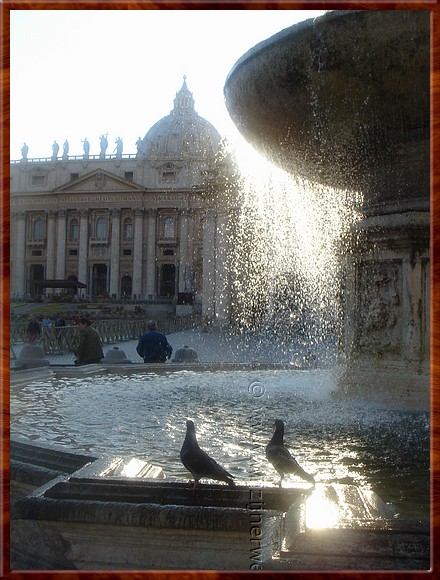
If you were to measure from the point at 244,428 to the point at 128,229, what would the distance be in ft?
134

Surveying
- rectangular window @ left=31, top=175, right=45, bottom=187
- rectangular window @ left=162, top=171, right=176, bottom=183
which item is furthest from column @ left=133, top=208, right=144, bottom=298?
rectangular window @ left=31, top=175, right=45, bottom=187

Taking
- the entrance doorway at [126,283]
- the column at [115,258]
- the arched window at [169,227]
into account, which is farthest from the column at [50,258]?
the arched window at [169,227]

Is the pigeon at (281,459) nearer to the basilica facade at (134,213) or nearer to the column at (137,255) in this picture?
the basilica facade at (134,213)

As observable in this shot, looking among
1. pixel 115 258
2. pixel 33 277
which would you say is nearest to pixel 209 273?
pixel 33 277

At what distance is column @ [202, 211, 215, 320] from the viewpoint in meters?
19.3

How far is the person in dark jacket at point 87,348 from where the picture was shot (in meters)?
7.16

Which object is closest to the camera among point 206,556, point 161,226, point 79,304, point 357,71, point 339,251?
point 206,556

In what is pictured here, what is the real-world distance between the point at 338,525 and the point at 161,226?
4059 cm

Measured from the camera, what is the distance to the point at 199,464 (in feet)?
6.24

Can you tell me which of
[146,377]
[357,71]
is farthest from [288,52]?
[146,377]

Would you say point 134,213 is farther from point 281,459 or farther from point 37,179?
point 281,459

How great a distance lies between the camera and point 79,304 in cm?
1404

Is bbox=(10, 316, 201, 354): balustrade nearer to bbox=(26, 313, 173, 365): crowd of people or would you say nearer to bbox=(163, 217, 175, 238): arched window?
bbox=(26, 313, 173, 365): crowd of people

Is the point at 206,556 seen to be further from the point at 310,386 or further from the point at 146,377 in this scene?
the point at 146,377
